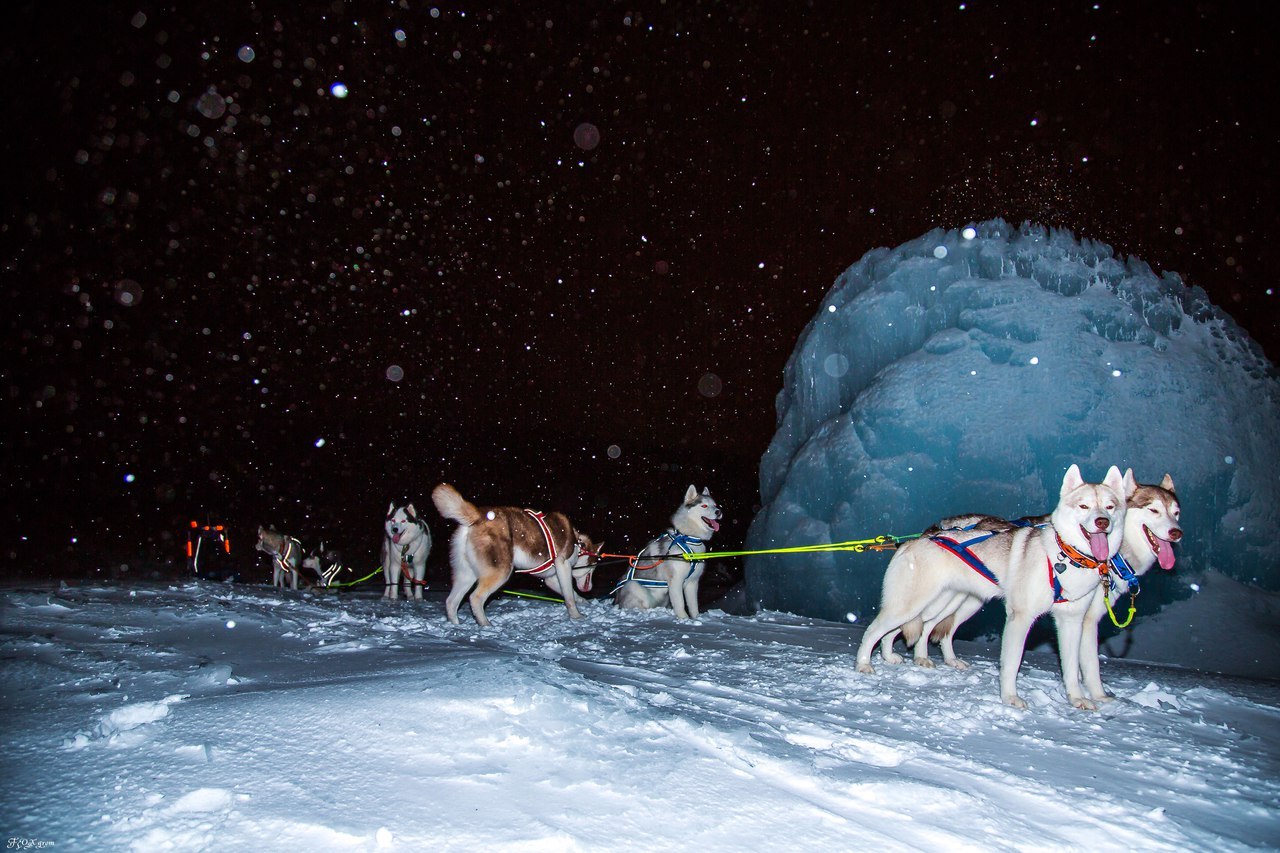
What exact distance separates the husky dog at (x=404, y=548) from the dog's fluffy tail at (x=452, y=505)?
301cm

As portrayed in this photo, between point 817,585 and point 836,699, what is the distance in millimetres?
5466

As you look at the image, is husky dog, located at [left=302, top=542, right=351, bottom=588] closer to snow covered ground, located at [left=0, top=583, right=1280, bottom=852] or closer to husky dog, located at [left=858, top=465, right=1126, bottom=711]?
snow covered ground, located at [left=0, top=583, right=1280, bottom=852]

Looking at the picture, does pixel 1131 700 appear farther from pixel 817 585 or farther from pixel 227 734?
pixel 817 585

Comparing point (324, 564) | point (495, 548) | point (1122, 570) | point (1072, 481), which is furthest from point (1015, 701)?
point (324, 564)

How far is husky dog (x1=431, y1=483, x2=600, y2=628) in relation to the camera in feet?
Answer: 18.5

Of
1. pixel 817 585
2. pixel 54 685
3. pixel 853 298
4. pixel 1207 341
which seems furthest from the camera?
pixel 853 298

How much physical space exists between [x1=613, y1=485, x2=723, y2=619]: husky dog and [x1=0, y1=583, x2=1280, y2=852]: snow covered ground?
2696 mm

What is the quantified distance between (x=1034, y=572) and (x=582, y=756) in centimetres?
266

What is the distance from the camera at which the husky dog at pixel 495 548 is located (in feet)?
18.5

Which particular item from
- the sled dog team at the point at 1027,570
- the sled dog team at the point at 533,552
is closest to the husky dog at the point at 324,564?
the sled dog team at the point at 533,552

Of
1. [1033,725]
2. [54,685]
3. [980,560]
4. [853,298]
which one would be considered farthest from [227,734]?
[853,298]

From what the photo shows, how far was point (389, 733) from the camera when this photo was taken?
207cm

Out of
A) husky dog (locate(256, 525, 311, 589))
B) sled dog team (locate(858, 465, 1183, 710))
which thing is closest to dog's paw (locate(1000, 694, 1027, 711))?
sled dog team (locate(858, 465, 1183, 710))

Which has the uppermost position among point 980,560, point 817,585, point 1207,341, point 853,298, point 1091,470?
point 853,298
